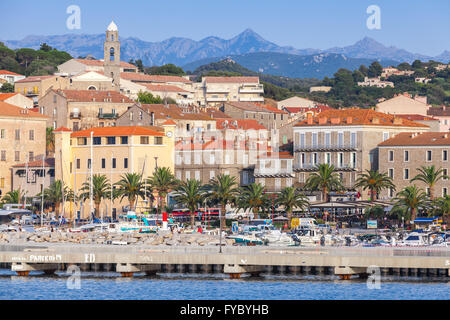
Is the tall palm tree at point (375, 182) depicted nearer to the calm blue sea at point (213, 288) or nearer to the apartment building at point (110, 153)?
the apartment building at point (110, 153)

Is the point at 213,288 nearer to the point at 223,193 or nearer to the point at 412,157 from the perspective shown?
the point at 223,193

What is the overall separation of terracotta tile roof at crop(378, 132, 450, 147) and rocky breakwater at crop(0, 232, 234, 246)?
27414 millimetres

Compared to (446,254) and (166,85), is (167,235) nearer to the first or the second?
(446,254)

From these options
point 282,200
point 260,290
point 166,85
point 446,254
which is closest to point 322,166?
point 282,200

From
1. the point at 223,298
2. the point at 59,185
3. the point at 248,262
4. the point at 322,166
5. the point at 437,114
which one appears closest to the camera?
the point at 223,298

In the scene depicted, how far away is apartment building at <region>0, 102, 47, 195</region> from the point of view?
126m

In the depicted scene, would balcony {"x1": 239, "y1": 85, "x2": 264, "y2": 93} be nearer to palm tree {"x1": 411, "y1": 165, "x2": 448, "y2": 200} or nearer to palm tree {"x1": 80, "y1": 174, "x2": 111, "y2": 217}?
A: palm tree {"x1": 80, "y1": 174, "x2": 111, "y2": 217}

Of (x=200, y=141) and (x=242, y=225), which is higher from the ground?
(x=200, y=141)

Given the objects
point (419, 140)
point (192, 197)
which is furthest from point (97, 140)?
point (419, 140)

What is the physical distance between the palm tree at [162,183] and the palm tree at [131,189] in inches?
43.0

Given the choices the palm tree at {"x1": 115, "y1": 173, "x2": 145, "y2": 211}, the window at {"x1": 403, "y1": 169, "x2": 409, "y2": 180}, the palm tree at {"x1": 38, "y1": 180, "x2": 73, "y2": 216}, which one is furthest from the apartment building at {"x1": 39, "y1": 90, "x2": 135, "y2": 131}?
the window at {"x1": 403, "y1": 169, "x2": 409, "y2": 180}

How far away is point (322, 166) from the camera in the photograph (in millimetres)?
105062

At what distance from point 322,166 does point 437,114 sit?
61288 millimetres

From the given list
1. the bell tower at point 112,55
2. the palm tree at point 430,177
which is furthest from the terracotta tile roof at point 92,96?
the palm tree at point 430,177
